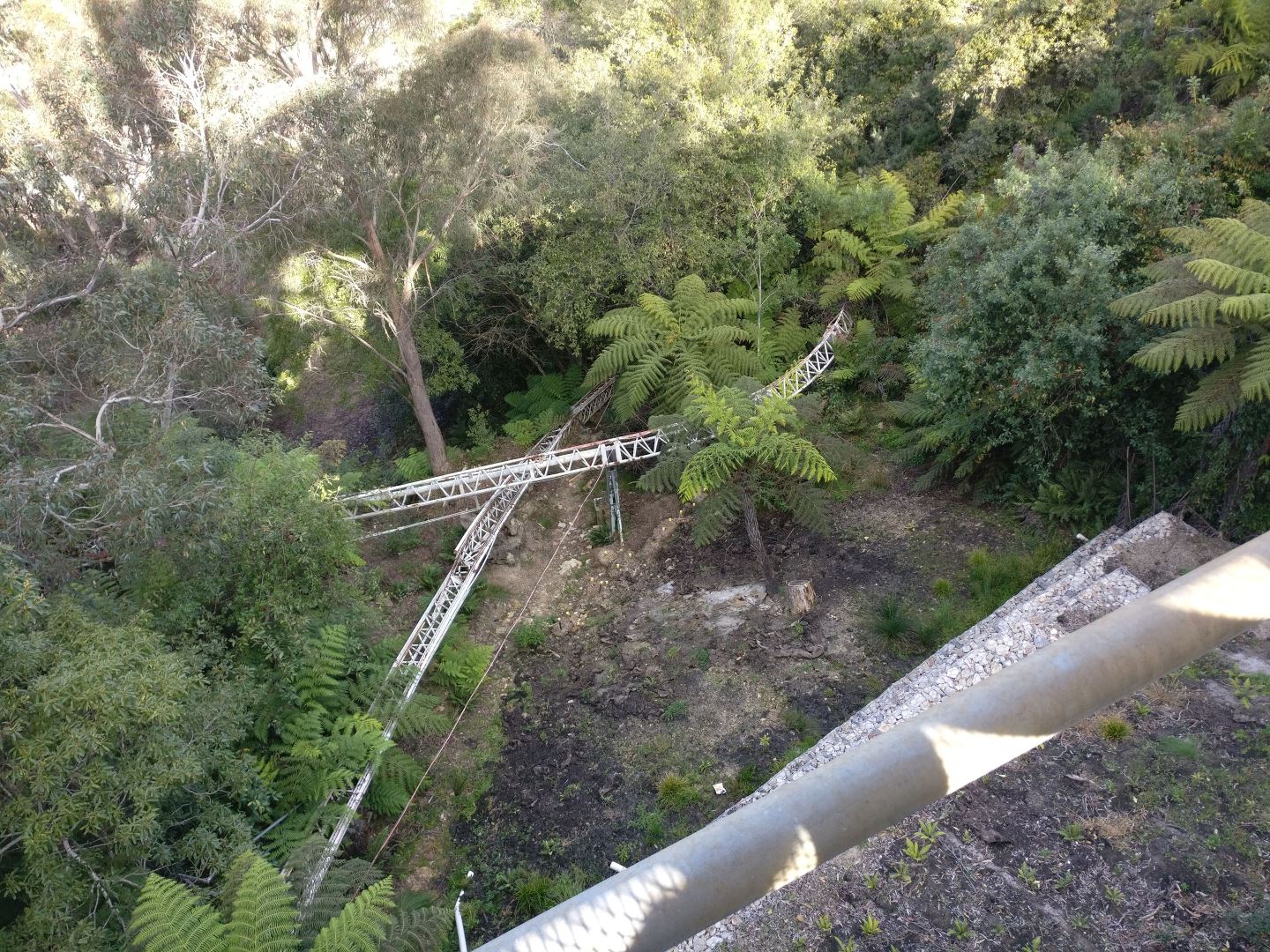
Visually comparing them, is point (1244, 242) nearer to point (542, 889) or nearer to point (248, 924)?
point (542, 889)

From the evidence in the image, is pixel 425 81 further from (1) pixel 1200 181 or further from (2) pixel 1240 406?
(2) pixel 1240 406


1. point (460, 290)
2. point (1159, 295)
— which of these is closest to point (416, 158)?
point (460, 290)

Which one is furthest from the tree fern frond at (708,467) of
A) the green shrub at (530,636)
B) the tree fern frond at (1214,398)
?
the tree fern frond at (1214,398)

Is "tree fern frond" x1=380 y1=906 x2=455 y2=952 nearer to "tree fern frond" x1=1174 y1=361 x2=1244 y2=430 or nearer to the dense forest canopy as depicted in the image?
the dense forest canopy

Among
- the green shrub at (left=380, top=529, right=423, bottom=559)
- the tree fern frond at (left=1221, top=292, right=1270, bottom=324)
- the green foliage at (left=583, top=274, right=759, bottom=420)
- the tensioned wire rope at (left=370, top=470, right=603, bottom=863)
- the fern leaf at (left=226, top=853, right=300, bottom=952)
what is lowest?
the tensioned wire rope at (left=370, top=470, right=603, bottom=863)

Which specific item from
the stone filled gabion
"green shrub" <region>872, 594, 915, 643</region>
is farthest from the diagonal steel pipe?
"green shrub" <region>872, 594, 915, 643</region>
